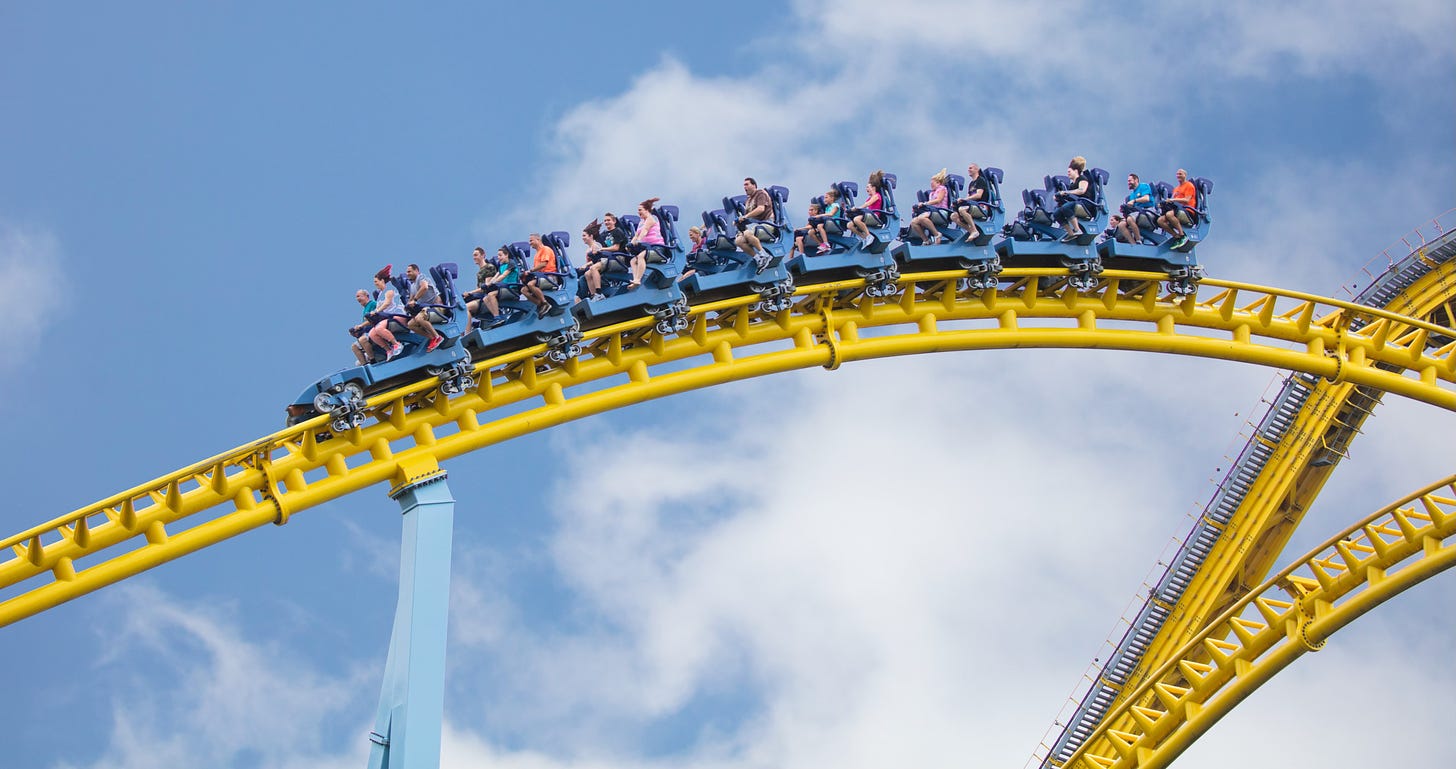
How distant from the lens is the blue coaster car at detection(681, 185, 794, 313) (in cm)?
1153

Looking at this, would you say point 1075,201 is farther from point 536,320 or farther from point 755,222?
point 536,320

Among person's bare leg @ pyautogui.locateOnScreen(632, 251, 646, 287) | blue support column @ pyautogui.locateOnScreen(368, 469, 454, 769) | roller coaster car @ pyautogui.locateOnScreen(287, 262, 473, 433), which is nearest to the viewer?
blue support column @ pyautogui.locateOnScreen(368, 469, 454, 769)

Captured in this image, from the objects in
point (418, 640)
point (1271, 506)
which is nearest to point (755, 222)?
point (418, 640)

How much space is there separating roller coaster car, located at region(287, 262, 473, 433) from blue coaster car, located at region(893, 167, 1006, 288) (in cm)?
321

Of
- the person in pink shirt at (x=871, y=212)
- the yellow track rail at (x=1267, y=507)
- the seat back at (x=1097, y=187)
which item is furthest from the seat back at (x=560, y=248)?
the yellow track rail at (x=1267, y=507)

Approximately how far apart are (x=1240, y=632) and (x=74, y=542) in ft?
25.9

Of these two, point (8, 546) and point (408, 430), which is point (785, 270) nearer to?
point (408, 430)

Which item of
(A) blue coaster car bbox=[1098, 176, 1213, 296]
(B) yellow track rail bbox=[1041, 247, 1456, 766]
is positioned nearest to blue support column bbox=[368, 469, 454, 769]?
(A) blue coaster car bbox=[1098, 176, 1213, 296]

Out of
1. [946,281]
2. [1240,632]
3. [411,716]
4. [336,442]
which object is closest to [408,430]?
[336,442]

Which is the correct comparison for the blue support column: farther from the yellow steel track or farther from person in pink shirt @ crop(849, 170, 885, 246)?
the yellow steel track

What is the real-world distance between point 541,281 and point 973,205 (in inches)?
126

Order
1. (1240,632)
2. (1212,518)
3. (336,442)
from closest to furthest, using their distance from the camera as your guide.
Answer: (336,442) < (1240,632) < (1212,518)

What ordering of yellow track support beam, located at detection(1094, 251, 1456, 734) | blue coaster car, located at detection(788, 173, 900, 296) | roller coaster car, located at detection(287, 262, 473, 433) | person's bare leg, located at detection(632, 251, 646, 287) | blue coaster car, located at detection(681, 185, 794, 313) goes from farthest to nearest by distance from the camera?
yellow track support beam, located at detection(1094, 251, 1456, 734) → blue coaster car, located at detection(788, 173, 900, 296) → blue coaster car, located at detection(681, 185, 794, 313) → person's bare leg, located at detection(632, 251, 646, 287) → roller coaster car, located at detection(287, 262, 473, 433)

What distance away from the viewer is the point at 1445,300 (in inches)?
686
